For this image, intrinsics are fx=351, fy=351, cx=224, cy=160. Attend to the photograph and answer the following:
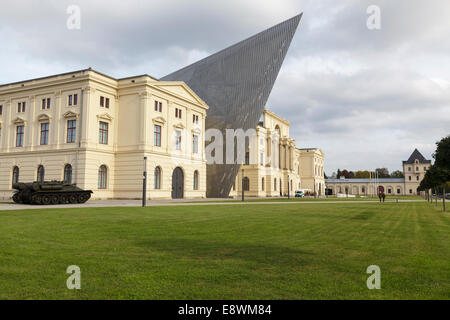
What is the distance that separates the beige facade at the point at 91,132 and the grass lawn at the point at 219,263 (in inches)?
1107

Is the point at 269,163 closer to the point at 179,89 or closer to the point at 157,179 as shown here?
the point at 179,89

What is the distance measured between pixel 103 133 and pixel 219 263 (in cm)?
3667

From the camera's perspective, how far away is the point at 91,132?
126 feet

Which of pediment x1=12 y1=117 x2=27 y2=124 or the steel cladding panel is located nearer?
pediment x1=12 y1=117 x2=27 y2=124

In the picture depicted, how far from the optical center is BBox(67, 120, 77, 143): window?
128 feet

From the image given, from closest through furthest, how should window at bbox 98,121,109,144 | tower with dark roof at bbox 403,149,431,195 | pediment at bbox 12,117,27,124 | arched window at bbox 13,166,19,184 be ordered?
window at bbox 98,121,109,144 → arched window at bbox 13,166,19,184 → pediment at bbox 12,117,27,124 → tower with dark roof at bbox 403,149,431,195

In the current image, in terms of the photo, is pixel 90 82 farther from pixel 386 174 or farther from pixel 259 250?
pixel 386 174

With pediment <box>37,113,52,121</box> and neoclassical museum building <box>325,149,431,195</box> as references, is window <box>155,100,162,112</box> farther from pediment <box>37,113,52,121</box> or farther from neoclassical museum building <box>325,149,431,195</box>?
neoclassical museum building <box>325,149,431,195</box>

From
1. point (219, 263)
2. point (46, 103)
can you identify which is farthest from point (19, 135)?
point (219, 263)

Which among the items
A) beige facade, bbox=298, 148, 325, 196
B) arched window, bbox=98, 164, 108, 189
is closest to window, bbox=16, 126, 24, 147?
arched window, bbox=98, 164, 108, 189

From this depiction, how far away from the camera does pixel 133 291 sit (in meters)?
5.04

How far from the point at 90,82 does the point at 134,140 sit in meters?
7.82

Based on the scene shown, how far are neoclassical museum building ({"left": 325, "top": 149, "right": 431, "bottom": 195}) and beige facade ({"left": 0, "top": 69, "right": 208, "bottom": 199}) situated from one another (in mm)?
108266
